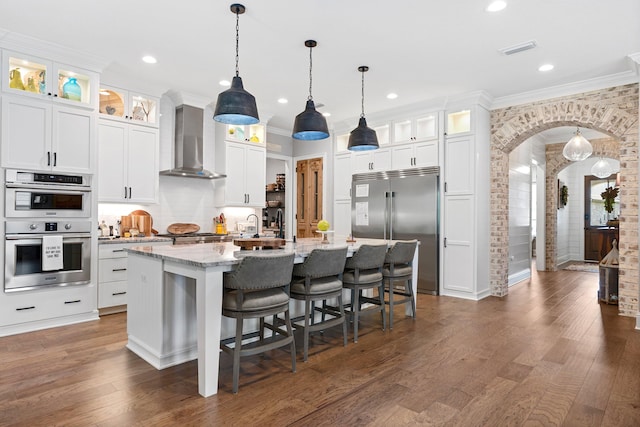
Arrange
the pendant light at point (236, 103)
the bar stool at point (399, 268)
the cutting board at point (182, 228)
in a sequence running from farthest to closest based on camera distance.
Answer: the cutting board at point (182, 228), the bar stool at point (399, 268), the pendant light at point (236, 103)

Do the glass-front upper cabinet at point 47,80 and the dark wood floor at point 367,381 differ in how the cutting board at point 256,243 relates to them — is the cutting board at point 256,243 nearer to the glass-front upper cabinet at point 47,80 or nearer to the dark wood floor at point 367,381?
the dark wood floor at point 367,381

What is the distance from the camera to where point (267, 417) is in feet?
7.30

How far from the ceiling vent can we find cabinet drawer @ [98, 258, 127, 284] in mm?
4873

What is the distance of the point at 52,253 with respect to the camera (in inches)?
156

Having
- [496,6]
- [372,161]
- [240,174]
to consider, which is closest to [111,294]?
[240,174]

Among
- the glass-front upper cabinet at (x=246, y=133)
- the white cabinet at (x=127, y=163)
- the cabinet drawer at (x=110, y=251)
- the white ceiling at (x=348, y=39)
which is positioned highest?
the white ceiling at (x=348, y=39)

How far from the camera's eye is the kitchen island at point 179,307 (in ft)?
8.13

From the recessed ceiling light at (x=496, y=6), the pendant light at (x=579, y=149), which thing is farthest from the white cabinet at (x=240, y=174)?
the pendant light at (x=579, y=149)

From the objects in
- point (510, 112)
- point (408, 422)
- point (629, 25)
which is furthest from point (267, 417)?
point (510, 112)

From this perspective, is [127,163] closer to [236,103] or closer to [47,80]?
[47,80]

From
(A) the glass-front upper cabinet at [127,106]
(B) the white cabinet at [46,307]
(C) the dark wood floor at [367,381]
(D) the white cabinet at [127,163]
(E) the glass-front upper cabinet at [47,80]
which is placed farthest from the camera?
(A) the glass-front upper cabinet at [127,106]

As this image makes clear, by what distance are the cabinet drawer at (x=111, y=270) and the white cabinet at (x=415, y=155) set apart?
13.7 feet

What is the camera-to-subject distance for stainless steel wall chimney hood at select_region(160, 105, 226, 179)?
5492 millimetres

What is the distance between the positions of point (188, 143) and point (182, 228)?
124cm
